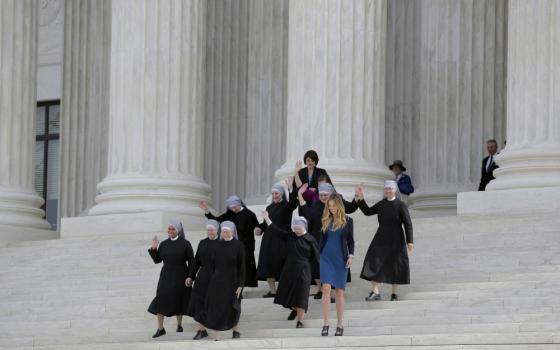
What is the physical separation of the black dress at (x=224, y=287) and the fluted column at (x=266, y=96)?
17.7 meters

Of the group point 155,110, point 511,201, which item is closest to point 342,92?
point 511,201

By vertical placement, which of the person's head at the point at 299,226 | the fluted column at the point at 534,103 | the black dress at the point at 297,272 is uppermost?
the fluted column at the point at 534,103

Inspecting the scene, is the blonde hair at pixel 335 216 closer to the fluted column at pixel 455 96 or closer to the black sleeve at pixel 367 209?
the black sleeve at pixel 367 209

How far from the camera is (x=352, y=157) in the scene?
36719mm

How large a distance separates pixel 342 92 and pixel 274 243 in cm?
740

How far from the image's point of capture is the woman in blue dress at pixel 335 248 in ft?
87.8

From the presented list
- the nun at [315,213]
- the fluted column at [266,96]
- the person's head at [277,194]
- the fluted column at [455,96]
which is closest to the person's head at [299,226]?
the nun at [315,213]

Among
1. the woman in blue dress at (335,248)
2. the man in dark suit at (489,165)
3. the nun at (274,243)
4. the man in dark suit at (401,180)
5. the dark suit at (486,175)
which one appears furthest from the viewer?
the man in dark suit at (401,180)

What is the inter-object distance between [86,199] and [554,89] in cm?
2009

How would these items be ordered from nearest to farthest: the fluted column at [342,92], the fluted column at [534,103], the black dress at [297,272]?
the black dress at [297,272], the fluted column at [534,103], the fluted column at [342,92]

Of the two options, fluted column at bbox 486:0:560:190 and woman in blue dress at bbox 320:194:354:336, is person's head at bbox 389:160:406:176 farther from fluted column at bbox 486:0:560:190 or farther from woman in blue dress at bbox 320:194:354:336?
woman in blue dress at bbox 320:194:354:336

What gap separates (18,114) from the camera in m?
42.8

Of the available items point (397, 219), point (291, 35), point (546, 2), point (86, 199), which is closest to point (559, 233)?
point (397, 219)

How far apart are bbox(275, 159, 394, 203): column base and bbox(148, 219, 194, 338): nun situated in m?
7.32
